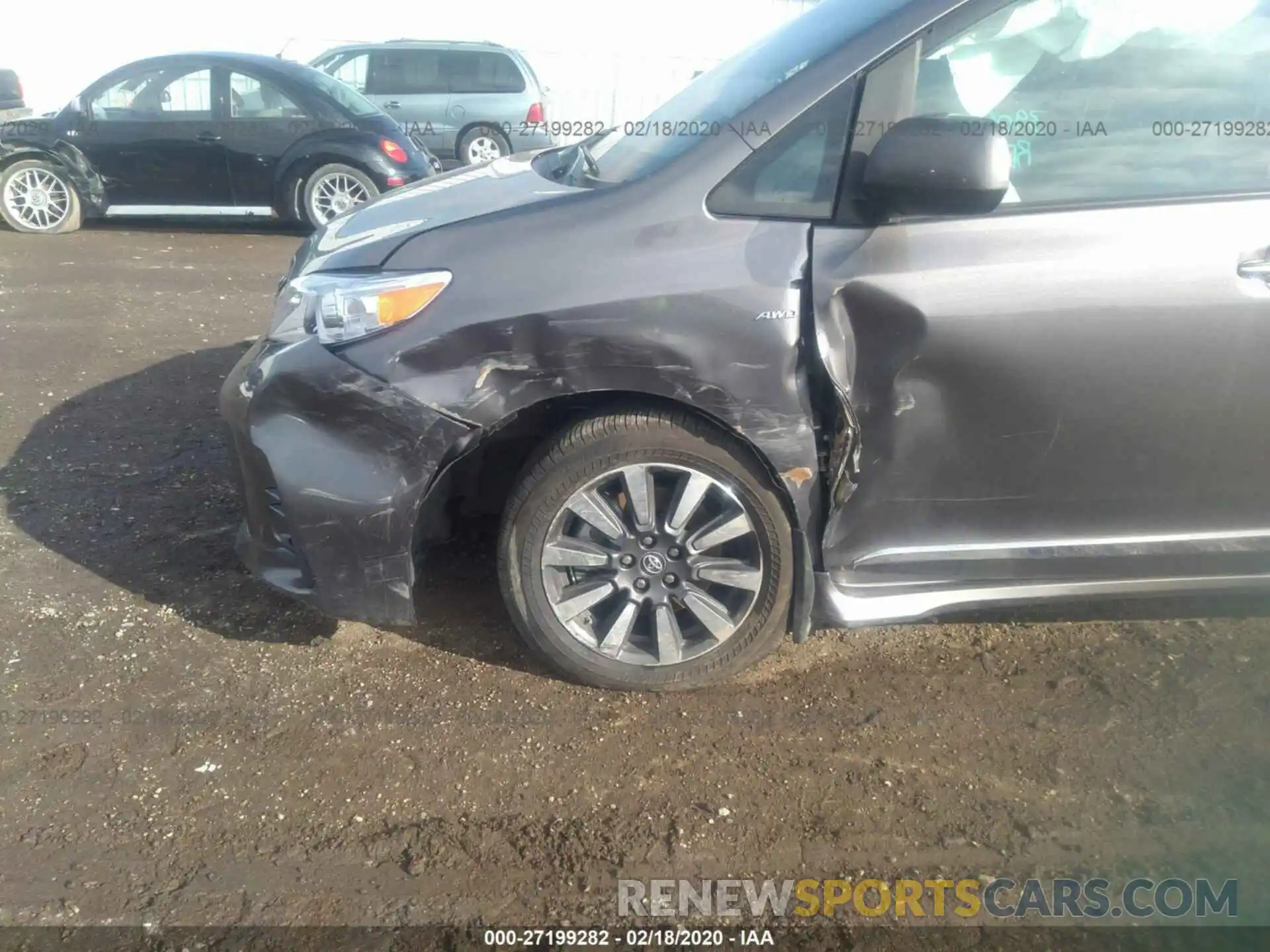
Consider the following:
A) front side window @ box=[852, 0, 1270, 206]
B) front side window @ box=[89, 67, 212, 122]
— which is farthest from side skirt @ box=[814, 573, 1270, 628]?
front side window @ box=[89, 67, 212, 122]

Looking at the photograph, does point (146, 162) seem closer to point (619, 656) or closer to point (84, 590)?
point (84, 590)

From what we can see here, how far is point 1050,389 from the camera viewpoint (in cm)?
258

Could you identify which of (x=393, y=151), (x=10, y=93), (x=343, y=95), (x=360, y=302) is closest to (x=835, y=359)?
(x=360, y=302)

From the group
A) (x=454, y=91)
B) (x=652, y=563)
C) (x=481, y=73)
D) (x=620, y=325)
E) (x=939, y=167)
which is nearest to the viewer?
(x=939, y=167)

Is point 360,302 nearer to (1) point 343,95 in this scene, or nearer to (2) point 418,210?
(2) point 418,210

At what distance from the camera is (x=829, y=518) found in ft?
8.95

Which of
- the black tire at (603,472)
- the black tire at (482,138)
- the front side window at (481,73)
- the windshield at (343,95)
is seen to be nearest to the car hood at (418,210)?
the black tire at (603,472)

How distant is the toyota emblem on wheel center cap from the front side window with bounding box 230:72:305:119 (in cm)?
756

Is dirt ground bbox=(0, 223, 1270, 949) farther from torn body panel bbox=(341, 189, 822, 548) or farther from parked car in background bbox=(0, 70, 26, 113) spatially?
parked car in background bbox=(0, 70, 26, 113)

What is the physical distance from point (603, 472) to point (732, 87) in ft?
3.94

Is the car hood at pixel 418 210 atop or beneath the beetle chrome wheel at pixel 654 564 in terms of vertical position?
atop

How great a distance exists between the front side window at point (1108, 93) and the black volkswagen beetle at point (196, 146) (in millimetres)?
6961

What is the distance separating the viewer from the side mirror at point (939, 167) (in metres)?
2.35

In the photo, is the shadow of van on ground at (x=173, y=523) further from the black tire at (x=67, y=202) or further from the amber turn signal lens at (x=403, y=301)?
the black tire at (x=67, y=202)
